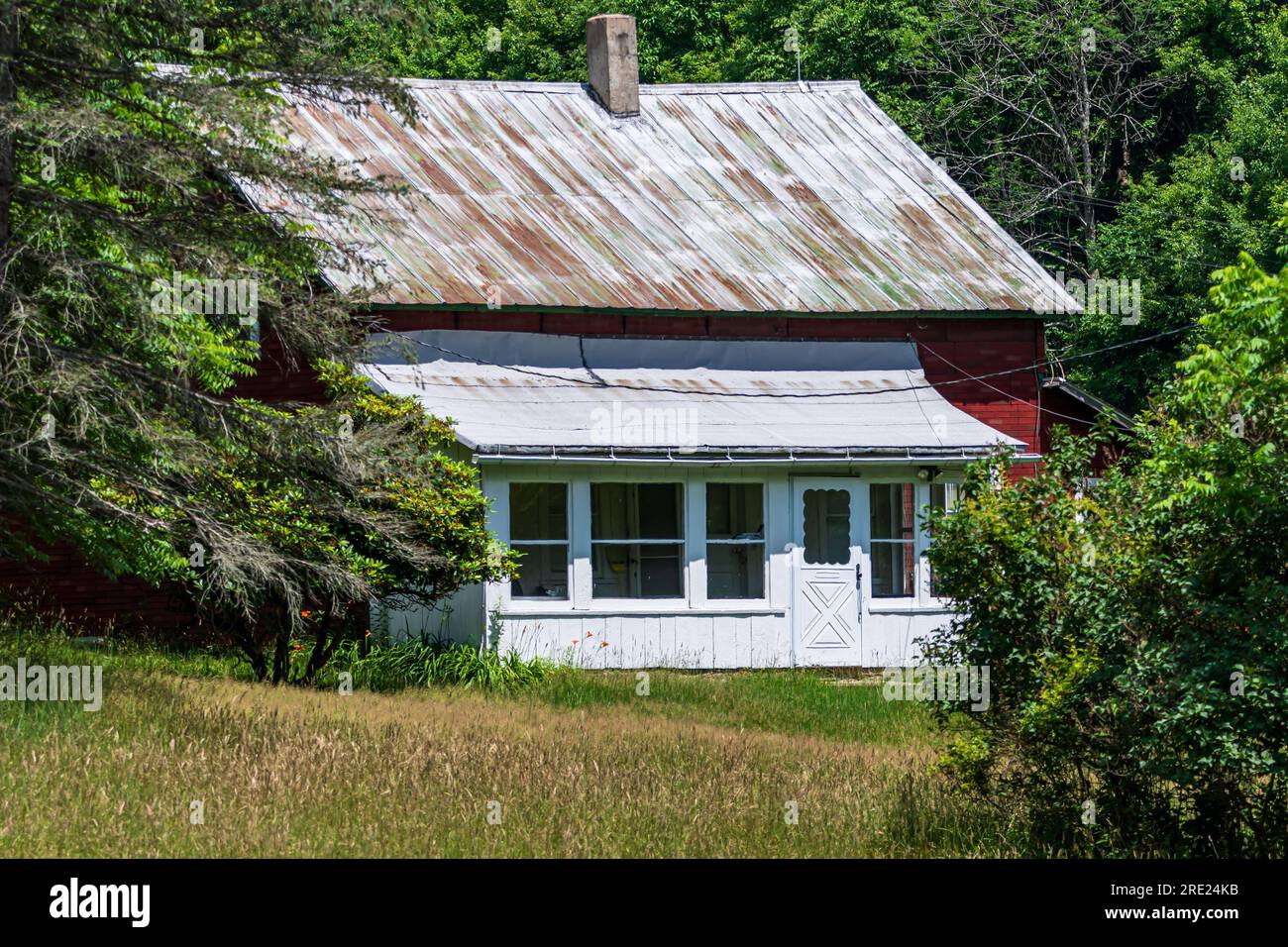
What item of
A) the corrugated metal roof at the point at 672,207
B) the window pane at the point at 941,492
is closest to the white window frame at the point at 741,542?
the window pane at the point at 941,492

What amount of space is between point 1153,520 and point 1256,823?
1.62 metres

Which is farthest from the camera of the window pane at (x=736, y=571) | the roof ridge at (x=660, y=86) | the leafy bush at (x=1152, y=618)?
the roof ridge at (x=660, y=86)

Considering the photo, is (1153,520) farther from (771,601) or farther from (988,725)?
(771,601)

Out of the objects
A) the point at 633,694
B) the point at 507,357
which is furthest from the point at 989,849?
the point at 507,357

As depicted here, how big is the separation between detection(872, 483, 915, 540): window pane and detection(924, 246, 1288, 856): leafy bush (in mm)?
10409

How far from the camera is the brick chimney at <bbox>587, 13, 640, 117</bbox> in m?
26.1

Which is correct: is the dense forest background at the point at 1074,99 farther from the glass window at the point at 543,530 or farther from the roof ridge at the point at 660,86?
the glass window at the point at 543,530

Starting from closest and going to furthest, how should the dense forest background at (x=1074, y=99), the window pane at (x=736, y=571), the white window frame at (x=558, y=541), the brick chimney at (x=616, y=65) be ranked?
the white window frame at (x=558, y=541), the window pane at (x=736, y=571), the brick chimney at (x=616, y=65), the dense forest background at (x=1074, y=99)

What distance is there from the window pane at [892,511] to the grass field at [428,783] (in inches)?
251

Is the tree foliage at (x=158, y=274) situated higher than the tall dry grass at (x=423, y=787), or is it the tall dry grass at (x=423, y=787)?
the tree foliage at (x=158, y=274)

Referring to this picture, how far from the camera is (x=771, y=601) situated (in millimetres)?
19875

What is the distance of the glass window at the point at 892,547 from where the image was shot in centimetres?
2059

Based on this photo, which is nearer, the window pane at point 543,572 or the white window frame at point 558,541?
the white window frame at point 558,541

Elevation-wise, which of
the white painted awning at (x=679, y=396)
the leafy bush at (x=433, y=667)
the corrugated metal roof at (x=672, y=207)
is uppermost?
the corrugated metal roof at (x=672, y=207)
